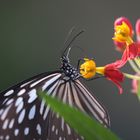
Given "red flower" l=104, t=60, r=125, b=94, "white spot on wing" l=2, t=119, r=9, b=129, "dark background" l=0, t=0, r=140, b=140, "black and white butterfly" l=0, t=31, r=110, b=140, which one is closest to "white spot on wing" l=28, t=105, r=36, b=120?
"black and white butterfly" l=0, t=31, r=110, b=140

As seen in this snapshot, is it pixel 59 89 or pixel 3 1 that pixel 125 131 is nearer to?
pixel 3 1

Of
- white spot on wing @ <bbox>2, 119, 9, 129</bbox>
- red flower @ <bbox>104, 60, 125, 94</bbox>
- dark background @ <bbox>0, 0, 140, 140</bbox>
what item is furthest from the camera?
dark background @ <bbox>0, 0, 140, 140</bbox>

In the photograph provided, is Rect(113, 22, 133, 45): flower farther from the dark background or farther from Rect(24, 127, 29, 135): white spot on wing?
the dark background

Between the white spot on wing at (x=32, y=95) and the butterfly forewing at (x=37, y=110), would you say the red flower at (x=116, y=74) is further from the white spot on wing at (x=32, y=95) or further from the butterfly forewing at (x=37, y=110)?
the white spot on wing at (x=32, y=95)

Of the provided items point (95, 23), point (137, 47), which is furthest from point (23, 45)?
point (137, 47)

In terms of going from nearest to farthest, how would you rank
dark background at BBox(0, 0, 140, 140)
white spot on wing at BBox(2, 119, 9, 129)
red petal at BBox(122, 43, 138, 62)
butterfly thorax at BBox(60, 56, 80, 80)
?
1. red petal at BBox(122, 43, 138, 62)
2. white spot on wing at BBox(2, 119, 9, 129)
3. butterfly thorax at BBox(60, 56, 80, 80)
4. dark background at BBox(0, 0, 140, 140)

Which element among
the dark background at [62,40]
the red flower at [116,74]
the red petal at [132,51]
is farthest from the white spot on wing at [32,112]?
the dark background at [62,40]

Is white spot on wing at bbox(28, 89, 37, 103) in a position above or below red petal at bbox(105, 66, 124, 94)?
below

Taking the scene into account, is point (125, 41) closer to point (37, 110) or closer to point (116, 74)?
point (116, 74)

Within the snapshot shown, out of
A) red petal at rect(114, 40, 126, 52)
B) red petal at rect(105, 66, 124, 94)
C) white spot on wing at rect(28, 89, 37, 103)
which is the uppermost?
red petal at rect(114, 40, 126, 52)
